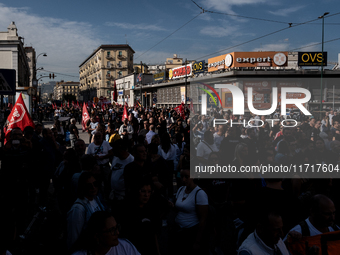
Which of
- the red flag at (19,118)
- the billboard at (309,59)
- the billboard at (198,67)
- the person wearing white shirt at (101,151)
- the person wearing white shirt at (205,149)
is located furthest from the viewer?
the billboard at (198,67)

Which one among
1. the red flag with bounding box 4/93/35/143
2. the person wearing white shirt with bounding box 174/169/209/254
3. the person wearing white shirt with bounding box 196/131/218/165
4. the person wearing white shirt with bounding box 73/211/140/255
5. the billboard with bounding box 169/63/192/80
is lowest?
the person wearing white shirt with bounding box 174/169/209/254

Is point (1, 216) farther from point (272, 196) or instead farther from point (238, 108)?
point (238, 108)

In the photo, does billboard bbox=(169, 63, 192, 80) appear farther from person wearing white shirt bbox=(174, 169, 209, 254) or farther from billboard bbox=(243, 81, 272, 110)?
person wearing white shirt bbox=(174, 169, 209, 254)

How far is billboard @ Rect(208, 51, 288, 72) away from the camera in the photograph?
1312 inches

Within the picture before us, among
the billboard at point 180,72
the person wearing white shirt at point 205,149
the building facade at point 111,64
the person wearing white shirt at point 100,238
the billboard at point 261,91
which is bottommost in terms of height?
the person wearing white shirt at point 100,238

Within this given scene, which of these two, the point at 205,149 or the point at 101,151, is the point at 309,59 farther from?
the point at 101,151

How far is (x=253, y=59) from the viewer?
111ft

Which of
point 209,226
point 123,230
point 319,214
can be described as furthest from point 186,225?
point 319,214

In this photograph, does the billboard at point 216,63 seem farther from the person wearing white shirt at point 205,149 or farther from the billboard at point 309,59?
the person wearing white shirt at point 205,149

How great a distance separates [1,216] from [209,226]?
87.6 inches

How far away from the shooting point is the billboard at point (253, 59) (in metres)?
33.3

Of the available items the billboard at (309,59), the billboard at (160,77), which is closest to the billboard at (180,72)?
the billboard at (160,77)

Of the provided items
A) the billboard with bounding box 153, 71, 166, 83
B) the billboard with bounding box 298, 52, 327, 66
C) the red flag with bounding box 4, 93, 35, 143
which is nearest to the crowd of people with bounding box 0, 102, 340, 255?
the red flag with bounding box 4, 93, 35, 143

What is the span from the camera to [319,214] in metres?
2.76
